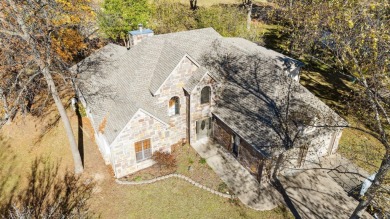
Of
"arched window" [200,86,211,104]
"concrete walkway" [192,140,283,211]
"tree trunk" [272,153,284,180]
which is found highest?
"arched window" [200,86,211,104]

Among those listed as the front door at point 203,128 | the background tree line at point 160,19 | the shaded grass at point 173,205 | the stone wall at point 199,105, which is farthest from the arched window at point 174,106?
the background tree line at point 160,19

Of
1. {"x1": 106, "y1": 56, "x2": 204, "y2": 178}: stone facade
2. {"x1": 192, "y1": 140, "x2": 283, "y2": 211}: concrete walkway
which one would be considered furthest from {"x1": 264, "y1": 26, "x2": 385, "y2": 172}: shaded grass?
{"x1": 106, "y1": 56, "x2": 204, "y2": 178}: stone facade

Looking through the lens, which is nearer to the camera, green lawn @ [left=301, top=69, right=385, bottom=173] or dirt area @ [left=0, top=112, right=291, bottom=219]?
dirt area @ [left=0, top=112, right=291, bottom=219]

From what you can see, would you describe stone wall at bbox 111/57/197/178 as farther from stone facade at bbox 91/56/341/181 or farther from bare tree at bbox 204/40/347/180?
bare tree at bbox 204/40/347/180

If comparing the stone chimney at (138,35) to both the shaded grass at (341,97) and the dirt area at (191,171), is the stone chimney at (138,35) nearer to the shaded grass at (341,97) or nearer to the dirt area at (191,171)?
the dirt area at (191,171)

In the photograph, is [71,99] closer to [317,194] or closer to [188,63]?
[188,63]

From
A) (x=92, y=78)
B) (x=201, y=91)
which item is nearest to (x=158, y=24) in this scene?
(x=92, y=78)
